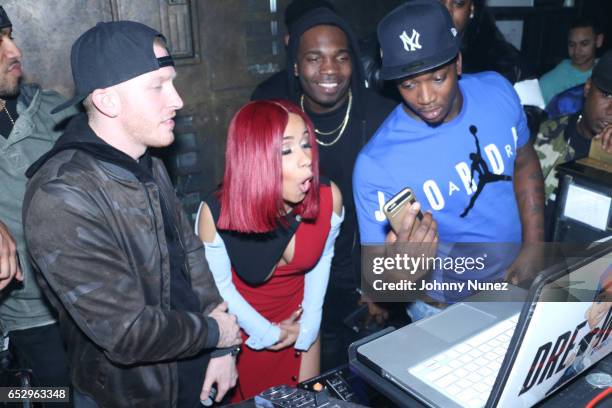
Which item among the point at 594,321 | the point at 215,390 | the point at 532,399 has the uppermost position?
the point at 594,321

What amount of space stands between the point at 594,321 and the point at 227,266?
1.46 meters

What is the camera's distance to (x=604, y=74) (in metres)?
2.41

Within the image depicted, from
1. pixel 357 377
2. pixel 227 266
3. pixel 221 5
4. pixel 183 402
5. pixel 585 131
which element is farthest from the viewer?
pixel 221 5

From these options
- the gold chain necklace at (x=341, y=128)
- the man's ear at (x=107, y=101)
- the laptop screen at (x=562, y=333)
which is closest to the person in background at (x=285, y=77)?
the gold chain necklace at (x=341, y=128)

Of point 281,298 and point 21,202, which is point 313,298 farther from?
point 21,202

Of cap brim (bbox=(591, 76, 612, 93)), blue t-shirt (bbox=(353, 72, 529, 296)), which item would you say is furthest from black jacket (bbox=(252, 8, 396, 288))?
cap brim (bbox=(591, 76, 612, 93))

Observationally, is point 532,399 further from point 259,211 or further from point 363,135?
point 363,135

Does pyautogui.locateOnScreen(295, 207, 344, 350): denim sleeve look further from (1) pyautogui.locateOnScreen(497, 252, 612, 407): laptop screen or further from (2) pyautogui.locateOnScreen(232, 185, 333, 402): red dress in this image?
(1) pyautogui.locateOnScreen(497, 252, 612, 407): laptop screen

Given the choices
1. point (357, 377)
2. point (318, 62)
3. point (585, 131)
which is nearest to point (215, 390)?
point (357, 377)

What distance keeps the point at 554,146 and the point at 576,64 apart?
2077 millimetres

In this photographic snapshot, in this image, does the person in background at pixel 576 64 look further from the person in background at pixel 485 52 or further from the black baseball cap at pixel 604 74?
the black baseball cap at pixel 604 74

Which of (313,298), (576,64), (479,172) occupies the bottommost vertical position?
(313,298)

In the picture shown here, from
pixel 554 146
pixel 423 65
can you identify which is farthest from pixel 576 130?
pixel 423 65

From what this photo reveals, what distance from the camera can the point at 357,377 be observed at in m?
1.22
